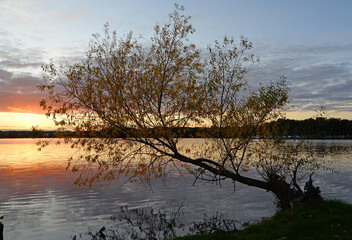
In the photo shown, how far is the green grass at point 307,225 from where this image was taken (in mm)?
13227

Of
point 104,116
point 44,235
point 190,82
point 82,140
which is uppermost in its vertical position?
point 190,82

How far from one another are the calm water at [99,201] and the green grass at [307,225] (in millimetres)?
5790

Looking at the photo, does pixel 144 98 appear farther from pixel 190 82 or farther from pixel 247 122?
pixel 247 122

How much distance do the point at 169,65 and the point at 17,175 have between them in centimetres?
3535

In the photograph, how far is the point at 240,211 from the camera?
78.2ft

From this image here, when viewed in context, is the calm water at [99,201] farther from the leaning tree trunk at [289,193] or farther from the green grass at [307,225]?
the green grass at [307,225]

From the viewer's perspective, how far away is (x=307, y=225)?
46.6 ft

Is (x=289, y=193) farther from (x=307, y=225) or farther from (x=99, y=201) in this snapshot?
(x=99, y=201)

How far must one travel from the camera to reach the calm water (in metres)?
20.9

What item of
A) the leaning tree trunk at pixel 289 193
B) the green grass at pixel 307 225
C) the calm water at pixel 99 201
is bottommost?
the calm water at pixel 99 201

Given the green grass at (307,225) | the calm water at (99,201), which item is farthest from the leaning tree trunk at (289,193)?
the calm water at (99,201)

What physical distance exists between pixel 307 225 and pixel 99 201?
61.7 feet

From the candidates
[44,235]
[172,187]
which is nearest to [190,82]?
[44,235]

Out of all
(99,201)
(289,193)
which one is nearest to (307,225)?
(289,193)
